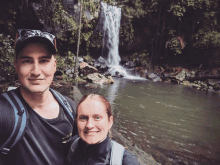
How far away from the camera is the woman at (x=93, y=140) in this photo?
3.75 feet

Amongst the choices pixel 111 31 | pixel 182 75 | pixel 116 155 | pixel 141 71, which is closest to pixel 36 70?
pixel 116 155

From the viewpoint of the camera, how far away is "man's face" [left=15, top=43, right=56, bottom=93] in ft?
3.97

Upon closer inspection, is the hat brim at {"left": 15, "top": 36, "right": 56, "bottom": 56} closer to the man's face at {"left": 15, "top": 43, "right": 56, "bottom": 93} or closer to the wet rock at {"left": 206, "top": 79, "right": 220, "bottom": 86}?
the man's face at {"left": 15, "top": 43, "right": 56, "bottom": 93}

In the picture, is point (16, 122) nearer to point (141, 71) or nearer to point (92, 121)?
point (92, 121)

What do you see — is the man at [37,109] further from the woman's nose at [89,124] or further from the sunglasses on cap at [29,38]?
the woman's nose at [89,124]

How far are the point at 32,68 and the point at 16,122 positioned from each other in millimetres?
468

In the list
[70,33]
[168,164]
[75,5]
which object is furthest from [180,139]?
[75,5]

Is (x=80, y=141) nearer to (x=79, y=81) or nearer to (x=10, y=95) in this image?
(x=10, y=95)

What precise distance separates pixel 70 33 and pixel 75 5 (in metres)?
3.17

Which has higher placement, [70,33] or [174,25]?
[174,25]

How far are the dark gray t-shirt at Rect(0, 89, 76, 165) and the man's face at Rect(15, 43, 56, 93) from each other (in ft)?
0.61

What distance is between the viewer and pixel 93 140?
1.14 metres

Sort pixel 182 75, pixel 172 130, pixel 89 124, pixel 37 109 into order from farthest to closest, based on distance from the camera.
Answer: pixel 182 75 → pixel 172 130 → pixel 37 109 → pixel 89 124

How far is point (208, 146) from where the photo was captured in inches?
175
